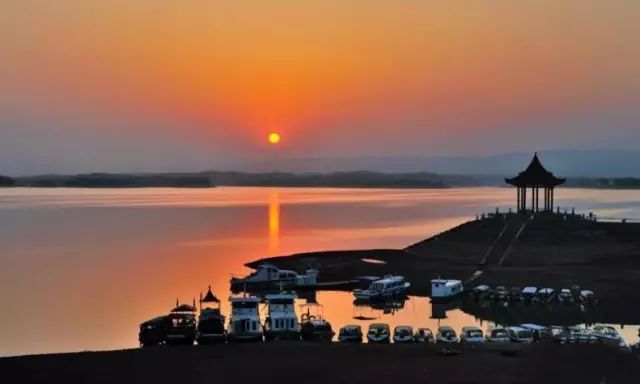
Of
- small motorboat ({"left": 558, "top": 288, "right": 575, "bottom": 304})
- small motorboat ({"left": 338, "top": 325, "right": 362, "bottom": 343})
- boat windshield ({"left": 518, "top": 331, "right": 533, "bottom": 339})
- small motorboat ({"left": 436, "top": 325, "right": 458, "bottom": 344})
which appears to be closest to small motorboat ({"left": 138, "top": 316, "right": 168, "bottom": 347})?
small motorboat ({"left": 338, "top": 325, "right": 362, "bottom": 343})

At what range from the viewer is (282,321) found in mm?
36281

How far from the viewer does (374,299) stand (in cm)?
5081

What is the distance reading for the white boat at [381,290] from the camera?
2008 inches

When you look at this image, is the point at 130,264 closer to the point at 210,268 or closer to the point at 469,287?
the point at 210,268

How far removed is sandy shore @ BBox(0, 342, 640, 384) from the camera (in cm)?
2623

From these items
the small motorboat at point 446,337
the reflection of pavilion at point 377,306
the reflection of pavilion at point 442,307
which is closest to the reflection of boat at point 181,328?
the small motorboat at point 446,337

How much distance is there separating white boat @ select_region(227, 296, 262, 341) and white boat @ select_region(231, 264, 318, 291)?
19313 mm

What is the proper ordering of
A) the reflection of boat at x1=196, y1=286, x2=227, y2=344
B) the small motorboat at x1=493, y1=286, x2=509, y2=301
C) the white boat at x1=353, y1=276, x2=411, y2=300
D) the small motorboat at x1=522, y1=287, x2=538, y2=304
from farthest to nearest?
the white boat at x1=353, y1=276, x2=411, y2=300 < the small motorboat at x1=493, y1=286, x2=509, y2=301 < the small motorboat at x1=522, y1=287, x2=538, y2=304 < the reflection of boat at x1=196, y1=286, x2=227, y2=344

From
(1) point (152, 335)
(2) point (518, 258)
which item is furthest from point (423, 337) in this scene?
(2) point (518, 258)

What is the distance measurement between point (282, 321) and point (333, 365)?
8425 millimetres

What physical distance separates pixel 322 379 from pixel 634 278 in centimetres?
3574

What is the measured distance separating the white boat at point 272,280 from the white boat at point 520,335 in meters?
23.7

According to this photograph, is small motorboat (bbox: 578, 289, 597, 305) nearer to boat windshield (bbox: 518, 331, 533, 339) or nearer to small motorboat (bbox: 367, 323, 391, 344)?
boat windshield (bbox: 518, 331, 533, 339)

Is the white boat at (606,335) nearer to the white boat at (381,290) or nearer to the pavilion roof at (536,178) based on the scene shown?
the white boat at (381,290)
